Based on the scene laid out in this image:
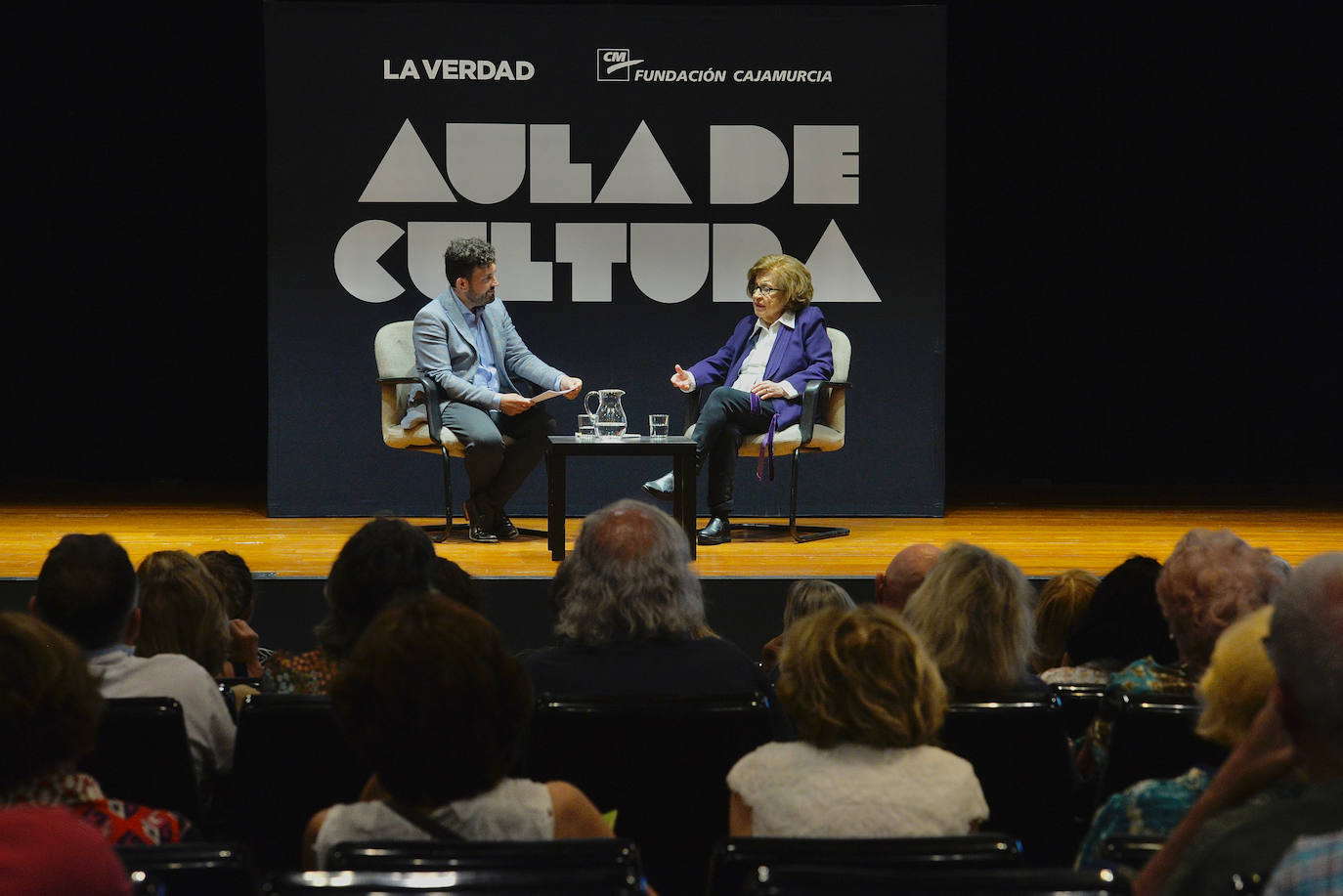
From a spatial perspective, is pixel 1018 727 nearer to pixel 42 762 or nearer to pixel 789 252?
pixel 42 762

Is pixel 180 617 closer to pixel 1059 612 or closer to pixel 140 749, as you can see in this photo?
pixel 140 749

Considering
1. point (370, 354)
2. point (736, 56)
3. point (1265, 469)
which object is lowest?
point (1265, 469)

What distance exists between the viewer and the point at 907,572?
2.97 metres

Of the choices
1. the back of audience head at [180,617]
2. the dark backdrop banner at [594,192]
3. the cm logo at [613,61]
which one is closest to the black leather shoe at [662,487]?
the dark backdrop banner at [594,192]

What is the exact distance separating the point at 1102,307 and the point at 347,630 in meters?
7.35

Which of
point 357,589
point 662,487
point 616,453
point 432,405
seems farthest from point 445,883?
point 432,405

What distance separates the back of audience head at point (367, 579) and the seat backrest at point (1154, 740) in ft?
3.70

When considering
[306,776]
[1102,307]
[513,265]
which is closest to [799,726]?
[306,776]

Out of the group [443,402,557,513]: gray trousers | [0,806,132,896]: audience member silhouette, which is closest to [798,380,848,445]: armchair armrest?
[443,402,557,513]: gray trousers

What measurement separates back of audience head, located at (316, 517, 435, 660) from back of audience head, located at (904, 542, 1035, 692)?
0.84m

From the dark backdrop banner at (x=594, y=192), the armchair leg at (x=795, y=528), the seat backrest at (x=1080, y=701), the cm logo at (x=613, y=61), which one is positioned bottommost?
the armchair leg at (x=795, y=528)

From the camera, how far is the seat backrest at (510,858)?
52.1 inches

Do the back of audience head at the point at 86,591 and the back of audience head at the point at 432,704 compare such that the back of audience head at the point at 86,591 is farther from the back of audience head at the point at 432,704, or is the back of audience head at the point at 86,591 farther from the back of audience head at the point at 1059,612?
the back of audience head at the point at 1059,612

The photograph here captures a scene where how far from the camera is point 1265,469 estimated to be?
30.5ft
